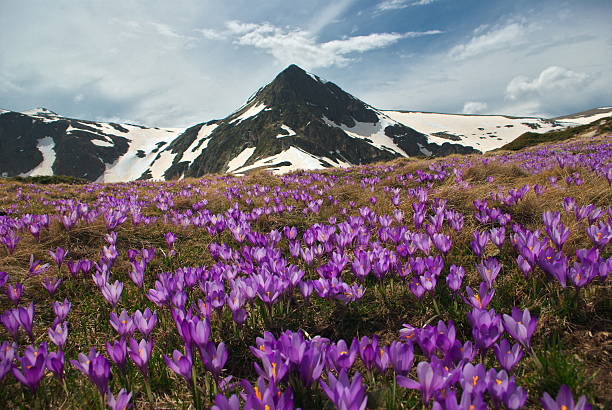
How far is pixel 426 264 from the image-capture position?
2.34m

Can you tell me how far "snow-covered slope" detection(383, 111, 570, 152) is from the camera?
458 feet

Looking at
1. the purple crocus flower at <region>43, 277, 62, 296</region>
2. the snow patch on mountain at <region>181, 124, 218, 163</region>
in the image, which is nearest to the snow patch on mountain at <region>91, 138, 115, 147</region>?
the snow patch on mountain at <region>181, 124, 218, 163</region>

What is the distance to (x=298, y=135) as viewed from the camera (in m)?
99.2

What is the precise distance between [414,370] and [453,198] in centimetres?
334

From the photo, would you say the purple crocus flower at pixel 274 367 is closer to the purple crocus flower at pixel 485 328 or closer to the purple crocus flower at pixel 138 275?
the purple crocus flower at pixel 485 328

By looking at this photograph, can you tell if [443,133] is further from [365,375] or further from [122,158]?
[365,375]

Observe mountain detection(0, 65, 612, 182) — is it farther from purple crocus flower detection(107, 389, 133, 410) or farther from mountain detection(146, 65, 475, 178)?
purple crocus flower detection(107, 389, 133, 410)

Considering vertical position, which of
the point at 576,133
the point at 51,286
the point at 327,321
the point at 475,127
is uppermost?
the point at 475,127

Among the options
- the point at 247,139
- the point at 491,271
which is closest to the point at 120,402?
the point at 491,271


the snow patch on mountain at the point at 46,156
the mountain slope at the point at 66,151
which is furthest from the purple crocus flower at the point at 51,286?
the snow patch on mountain at the point at 46,156

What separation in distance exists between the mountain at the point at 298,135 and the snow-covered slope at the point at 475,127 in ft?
38.4

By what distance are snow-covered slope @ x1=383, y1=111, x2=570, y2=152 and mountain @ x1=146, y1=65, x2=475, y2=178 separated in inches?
461

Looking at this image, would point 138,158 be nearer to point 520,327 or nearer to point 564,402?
point 520,327

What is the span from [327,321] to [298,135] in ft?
327
